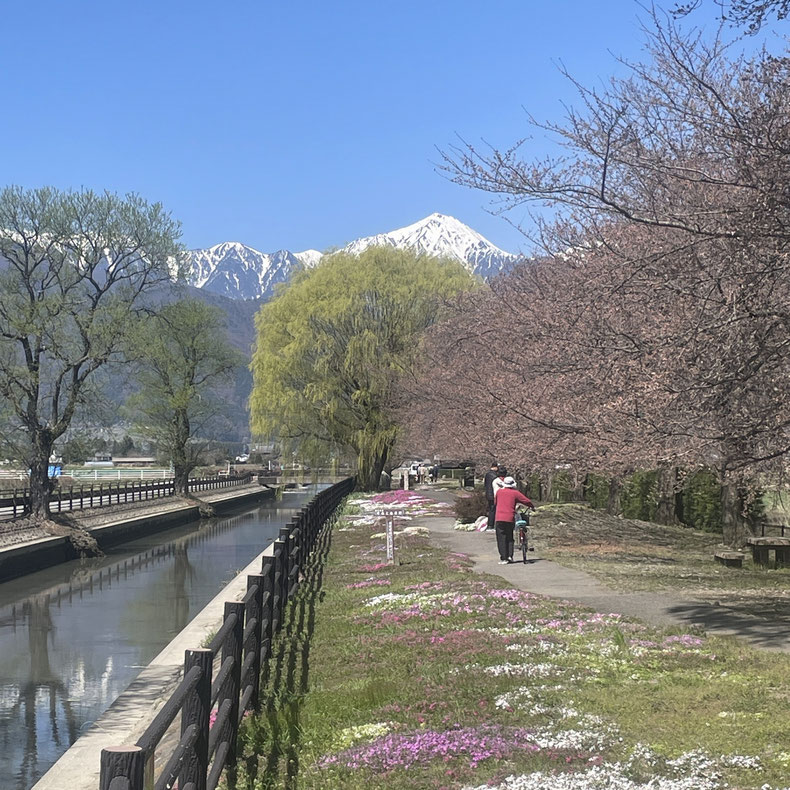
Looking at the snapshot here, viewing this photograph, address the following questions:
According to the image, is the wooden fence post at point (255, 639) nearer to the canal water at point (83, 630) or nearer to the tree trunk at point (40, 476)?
the canal water at point (83, 630)

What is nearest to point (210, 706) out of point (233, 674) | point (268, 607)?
point (233, 674)

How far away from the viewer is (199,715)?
6184 mm

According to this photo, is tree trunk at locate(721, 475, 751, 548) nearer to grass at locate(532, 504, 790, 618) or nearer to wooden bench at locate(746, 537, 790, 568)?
grass at locate(532, 504, 790, 618)

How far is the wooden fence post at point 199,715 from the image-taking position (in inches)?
235

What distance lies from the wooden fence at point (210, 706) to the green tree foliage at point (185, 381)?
51.6 meters

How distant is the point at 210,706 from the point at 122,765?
251 cm

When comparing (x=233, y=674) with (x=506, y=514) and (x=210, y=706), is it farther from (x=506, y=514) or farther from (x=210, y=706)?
(x=506, y=514)

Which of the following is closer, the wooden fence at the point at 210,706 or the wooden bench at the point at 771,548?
the wooden fence at the point at 210,706

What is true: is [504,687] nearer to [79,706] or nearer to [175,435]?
[79,706]

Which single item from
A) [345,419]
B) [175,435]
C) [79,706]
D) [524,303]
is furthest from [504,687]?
[175,435]

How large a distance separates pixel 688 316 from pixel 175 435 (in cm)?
5630

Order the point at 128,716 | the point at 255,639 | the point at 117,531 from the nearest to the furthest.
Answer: the point at 255,639 → the point at 128,716 → the point at 117,531

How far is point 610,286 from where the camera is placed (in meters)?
10.5

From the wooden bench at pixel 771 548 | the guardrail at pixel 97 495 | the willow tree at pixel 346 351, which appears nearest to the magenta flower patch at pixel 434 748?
the wooden bench at pixel 771 548
